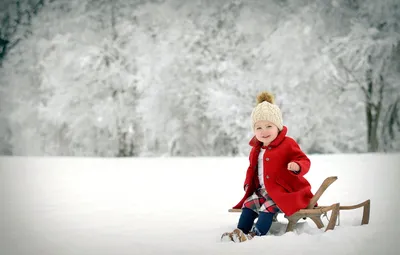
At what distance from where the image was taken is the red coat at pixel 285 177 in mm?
3859

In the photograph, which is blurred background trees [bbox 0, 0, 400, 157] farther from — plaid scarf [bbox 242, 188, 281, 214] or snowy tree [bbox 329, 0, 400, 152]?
plaid scarf [bbox 242, 188, 281, 214]

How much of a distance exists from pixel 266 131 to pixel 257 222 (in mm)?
784

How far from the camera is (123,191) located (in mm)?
7285

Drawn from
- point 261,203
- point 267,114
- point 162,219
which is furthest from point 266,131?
point 162,219

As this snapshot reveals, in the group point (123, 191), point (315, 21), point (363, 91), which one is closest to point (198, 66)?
point (315, 21)

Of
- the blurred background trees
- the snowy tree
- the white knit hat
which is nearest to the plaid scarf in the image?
the white knit hat

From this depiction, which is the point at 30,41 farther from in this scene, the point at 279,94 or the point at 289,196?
the point at 289,196

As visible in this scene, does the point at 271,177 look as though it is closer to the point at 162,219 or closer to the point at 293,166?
the point at 293,166

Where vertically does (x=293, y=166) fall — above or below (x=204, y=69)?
below

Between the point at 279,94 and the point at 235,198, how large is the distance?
12956mm

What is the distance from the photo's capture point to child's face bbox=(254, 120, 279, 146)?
4043mm

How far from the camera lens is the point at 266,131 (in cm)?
404

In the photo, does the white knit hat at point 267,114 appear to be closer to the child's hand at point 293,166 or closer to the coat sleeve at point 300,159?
the coat sleeve at point 300,159

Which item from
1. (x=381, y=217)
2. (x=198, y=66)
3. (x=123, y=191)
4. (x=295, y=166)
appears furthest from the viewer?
(x=198, y=66)
